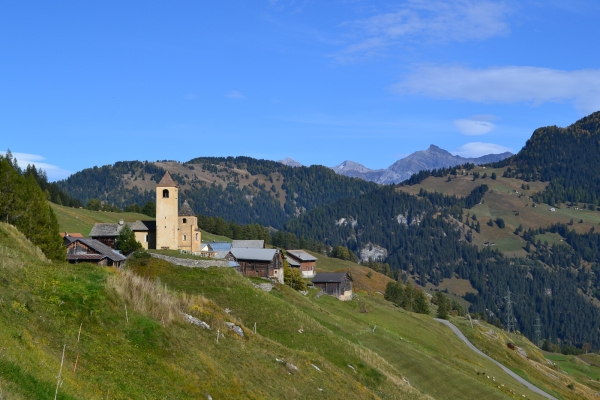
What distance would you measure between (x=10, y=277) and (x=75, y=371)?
281 inches

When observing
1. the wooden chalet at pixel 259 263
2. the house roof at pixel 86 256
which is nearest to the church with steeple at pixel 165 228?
the wooden chalet at pixel 259 263

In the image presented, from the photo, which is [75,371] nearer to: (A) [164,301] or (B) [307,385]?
(A) [164,301]

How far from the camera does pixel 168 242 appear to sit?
3469 inches

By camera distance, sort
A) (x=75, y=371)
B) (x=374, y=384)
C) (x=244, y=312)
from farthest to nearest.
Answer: (x=244, y=312) → (x=374, y=384) → (x=75, y=371)

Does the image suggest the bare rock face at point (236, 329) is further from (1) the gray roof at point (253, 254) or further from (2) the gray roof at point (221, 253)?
(1) the gray roof at point (253, 254)

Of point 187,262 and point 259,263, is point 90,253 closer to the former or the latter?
point 187,262

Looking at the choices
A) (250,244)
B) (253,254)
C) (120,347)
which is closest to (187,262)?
(253,254)

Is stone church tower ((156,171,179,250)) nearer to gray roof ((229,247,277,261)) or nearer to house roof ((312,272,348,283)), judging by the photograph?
gray roof ((229,247,277,261))

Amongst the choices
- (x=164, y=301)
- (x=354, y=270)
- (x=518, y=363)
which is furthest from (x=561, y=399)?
(x=354, y=270)

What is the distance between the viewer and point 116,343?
25.6 m

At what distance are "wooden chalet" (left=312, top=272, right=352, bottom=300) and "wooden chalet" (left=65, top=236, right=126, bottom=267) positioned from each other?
47.6m

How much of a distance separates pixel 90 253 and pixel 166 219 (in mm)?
14673

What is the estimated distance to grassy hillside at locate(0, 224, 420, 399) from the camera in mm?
20594

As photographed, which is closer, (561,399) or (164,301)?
(164,301)
